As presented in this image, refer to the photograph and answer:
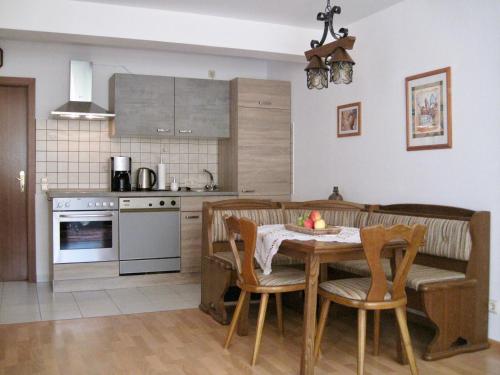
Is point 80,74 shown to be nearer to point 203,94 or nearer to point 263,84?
point 203,94

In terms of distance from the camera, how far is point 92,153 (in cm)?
571

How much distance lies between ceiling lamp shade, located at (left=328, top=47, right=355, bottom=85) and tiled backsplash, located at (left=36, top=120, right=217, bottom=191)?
2.94 meters

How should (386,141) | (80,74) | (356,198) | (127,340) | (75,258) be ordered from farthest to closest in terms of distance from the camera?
(80,74)
(75,258)
(356,198)
(386,141)
(127,340)

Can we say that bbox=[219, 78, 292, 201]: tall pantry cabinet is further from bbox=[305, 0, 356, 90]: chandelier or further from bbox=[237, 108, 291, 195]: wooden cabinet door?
bbox=[305, 0, 356, 90]: chandelier

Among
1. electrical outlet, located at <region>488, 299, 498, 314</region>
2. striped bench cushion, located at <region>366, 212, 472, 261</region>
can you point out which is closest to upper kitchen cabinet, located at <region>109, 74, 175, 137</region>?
striped bench cushion, located at <region>366, 212, 472, 261</region>

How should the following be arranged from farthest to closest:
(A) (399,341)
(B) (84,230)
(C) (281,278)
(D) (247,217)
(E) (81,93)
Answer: (E) (81,93) < (B) (84,230) < (D) (247,217) < (C) (281,278) < (A) (399,341)

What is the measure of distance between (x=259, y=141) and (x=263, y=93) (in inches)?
20.9

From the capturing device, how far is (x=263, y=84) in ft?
19.0

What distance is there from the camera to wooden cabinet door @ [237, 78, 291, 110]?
5730mm

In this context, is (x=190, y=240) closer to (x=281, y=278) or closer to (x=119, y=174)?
(x=119, y=174)

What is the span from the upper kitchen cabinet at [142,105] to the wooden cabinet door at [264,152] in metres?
0.79

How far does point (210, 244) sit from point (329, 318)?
3.59 feet

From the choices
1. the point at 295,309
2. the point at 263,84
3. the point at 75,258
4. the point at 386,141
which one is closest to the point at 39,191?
the point at 75,258

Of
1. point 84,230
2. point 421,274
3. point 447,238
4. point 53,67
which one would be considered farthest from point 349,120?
point 53,67
